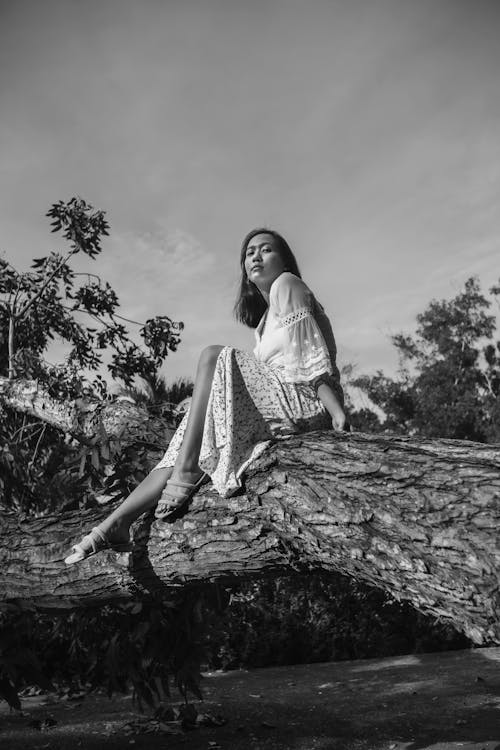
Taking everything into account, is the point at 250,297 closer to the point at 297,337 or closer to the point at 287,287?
the point at 287,287

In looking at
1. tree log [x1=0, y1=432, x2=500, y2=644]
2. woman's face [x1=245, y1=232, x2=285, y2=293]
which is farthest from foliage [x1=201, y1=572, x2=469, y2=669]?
woman's face [x1=245, y1=232, x2=285, y2=293]

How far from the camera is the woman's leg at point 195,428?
2.70 metres

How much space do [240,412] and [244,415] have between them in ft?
0.07

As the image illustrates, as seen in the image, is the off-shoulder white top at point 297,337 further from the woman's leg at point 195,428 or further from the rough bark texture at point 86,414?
the rough bark texture at point 86,414

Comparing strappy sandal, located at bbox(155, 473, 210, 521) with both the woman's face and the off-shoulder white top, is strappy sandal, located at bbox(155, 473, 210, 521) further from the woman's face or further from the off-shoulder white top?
the woman's face

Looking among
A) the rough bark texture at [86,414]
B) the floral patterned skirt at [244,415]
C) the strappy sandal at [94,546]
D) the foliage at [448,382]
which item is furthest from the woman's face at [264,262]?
the foliage at [448,382]

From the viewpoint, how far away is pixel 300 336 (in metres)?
2.96

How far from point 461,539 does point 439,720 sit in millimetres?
3867

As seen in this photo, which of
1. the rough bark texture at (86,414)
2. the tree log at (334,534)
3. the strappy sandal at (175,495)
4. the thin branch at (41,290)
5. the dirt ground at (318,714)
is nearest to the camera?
the tree log at (334,534)

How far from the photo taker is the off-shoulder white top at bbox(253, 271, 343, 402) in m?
2.86

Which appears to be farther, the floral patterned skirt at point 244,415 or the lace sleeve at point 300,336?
the lace sleeve at point 300,336

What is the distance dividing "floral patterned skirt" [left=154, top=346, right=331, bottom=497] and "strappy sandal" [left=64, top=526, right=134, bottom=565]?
370mm

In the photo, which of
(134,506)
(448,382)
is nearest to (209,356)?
(134,506)

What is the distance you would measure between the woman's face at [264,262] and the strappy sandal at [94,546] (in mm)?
1463
